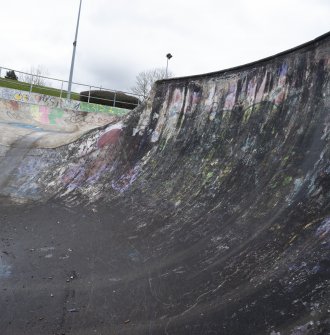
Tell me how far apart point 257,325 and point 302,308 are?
13.8 inches

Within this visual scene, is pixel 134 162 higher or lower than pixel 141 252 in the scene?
higher

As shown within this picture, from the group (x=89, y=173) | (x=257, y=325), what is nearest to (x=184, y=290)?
(x=257, y=325)

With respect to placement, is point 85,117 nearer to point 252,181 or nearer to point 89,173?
point 89,173

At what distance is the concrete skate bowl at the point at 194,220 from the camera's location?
311 cm

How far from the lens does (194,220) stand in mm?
5023

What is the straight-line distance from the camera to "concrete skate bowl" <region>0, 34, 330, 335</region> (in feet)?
10.2

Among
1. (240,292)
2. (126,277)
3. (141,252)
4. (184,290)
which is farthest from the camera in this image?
(141,252)

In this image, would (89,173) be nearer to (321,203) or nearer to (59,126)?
(321,203)

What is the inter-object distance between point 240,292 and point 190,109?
5181mm

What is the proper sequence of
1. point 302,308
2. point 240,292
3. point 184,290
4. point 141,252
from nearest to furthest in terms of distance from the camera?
point 302,308, point 240,292, point 184,290, point 141,252

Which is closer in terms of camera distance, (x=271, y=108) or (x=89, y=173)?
(x=271, y=108)

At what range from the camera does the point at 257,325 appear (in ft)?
8.93

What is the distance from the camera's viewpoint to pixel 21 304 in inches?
143

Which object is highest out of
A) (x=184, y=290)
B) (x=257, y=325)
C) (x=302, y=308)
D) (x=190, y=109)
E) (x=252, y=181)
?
(x=190, y=109)
